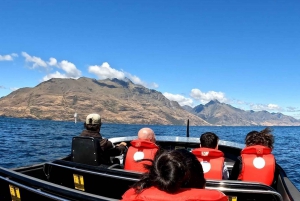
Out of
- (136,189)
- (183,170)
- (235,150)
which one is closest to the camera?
(183,170)

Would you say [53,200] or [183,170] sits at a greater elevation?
[183,170]

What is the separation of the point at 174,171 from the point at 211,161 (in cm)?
300

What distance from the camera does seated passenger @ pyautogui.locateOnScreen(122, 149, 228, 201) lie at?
6.84ft

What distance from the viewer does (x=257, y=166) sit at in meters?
5.07

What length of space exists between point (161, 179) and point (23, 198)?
9.15 ft

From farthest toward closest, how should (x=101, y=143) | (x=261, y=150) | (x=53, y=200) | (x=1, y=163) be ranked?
(x=1, y=163) → (x=101, y=143) → (x=261, y=150) → (x=53, y=200)

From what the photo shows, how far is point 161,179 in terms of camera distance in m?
2.11

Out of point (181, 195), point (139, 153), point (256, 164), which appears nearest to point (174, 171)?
point (181, 195)

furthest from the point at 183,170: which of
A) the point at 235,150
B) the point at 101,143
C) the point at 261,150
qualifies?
the point at 235,150

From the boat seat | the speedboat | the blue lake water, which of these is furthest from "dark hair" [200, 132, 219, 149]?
the blue lake water

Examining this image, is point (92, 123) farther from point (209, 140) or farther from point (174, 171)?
point (174, 171)

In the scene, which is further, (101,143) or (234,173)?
(101,143)

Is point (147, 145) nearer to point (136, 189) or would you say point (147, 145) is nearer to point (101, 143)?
point (101, 143)

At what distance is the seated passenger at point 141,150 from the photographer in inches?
202
